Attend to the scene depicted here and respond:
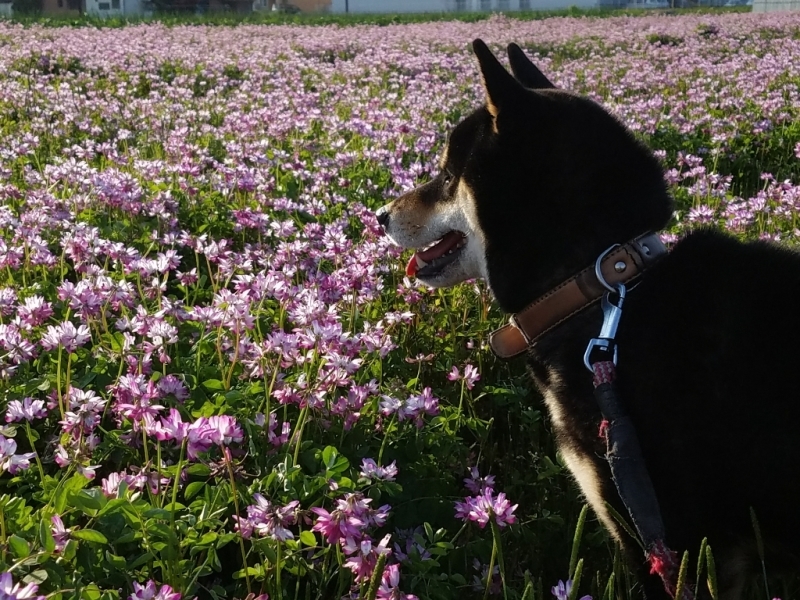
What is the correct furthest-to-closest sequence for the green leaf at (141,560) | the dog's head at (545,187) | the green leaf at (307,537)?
1. the dog's head at (545,187)
2. the green leaf at (307,537)
3. the green leaf at (141,560)

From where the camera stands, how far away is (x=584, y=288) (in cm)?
253

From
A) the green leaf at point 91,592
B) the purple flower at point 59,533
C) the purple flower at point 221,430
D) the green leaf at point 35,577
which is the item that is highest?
the purple flower at point 221,430

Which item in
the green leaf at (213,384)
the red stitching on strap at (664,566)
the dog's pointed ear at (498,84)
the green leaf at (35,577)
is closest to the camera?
the red stitching on strap at (664,566)

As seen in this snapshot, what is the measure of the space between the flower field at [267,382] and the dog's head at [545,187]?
0.66 meters

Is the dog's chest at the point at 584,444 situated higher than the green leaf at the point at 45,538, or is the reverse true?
the green leaf at the point at 45,538

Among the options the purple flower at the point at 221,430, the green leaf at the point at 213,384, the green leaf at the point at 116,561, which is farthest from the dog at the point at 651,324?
the green leaf at the point at 116,561

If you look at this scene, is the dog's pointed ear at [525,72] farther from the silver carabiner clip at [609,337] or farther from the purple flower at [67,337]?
the purple flower at [67,337]

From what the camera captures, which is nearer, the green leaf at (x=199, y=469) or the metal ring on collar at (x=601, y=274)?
the green leaf at (x=199, y=469)

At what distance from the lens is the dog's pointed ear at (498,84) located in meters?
2.80

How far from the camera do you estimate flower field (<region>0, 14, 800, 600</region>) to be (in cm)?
202

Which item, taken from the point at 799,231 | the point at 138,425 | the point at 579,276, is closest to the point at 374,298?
the point at 579,276

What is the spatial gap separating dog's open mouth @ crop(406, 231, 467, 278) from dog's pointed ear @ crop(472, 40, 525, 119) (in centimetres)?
70

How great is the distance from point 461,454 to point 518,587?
2.19 ft

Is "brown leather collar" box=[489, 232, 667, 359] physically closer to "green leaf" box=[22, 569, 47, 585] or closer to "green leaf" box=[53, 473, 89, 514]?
"green leaf" box=[53, 473, 89, 514]
